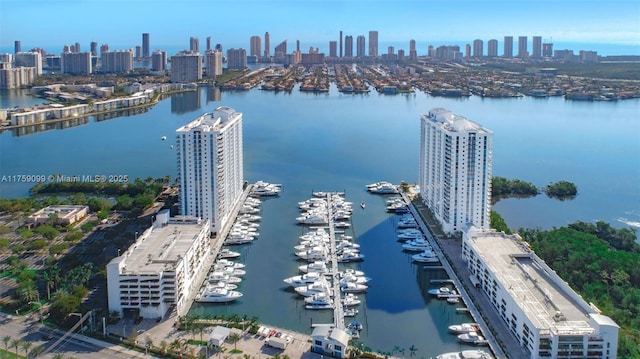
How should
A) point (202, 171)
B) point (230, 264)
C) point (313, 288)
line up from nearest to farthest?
point (313, 288) < point (230, 264) < point (202, 171)

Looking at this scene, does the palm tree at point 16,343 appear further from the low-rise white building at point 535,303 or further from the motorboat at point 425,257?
the motorboat at point 425,257

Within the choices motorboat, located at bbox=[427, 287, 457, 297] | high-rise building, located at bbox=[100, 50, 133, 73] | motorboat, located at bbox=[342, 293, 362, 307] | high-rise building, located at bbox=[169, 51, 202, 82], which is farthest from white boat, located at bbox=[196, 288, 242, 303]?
high-rise building, located at bbox=[100, 50, 133, 73]

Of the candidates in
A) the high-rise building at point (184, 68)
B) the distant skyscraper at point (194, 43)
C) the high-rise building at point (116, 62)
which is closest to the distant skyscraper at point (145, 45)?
the distant skyscraper at point (194, 43)

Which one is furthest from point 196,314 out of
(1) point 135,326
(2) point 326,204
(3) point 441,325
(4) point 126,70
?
(4) point 126,70

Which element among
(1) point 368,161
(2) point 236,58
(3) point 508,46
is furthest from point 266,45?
(1) point 368,161

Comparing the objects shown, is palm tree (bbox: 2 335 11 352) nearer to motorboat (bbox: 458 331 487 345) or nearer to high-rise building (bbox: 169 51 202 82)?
motorboat (bbox: 458 331 487 345)

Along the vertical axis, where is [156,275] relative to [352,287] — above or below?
above

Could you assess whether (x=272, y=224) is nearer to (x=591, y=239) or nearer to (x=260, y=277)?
(x=260, y=277)

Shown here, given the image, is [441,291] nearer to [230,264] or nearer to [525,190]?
[230,264]
